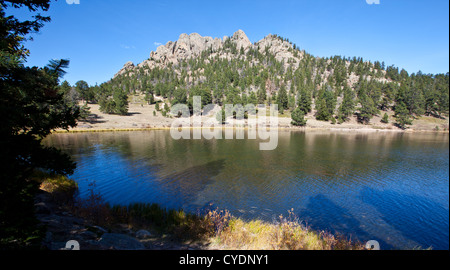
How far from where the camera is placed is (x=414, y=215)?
15.6m

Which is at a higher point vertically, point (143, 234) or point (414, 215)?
point (143, 234)

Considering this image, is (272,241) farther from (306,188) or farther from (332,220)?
(306,188)

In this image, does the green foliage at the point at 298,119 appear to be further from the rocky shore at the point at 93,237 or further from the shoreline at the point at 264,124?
the rocky shore at the point at 93,237

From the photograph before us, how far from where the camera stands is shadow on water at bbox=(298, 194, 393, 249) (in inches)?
507

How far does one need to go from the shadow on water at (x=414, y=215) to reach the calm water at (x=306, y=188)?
0.07 m

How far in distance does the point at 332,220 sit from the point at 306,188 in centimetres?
598

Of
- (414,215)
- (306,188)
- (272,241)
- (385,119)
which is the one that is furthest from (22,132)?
(385,119)

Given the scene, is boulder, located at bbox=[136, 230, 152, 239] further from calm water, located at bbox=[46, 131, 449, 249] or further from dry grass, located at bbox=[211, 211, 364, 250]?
calm water, located at bbox=[46, 131, 449, 249]

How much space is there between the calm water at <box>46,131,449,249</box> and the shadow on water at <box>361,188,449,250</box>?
0.07m

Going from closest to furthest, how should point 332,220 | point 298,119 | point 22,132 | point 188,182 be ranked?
point 22,132 → point 332,220 → point 188,182 → point 298,119

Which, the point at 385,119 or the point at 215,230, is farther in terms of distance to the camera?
the point at 385,119

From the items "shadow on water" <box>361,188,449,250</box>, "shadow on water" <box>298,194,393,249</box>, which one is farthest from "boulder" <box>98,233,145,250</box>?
"shadow on water" <box>361,188,449,250</box>
